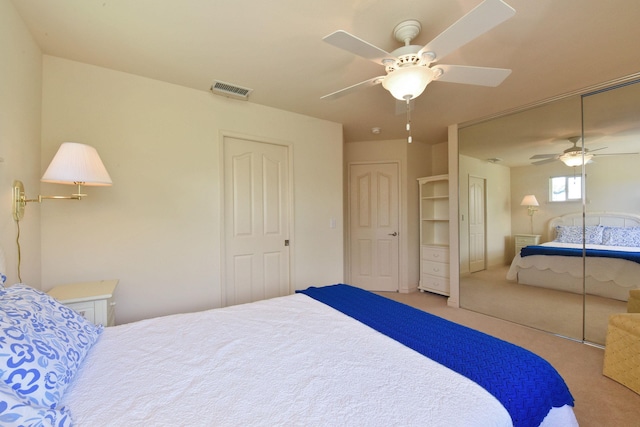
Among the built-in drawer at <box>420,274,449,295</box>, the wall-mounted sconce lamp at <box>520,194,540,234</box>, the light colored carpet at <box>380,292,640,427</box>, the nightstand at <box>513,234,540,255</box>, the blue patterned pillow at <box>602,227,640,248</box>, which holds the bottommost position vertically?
the light colored carpet at <box>380,292,640,427</box>

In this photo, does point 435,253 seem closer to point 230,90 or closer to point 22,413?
point 230,90

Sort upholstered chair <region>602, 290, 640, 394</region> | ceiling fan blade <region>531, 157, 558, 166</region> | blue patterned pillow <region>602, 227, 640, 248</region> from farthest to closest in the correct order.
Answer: ceiling fan blade <region>531, 157, 558, 166</region>
blue patterned pillow <region>602, 227, 640, 248</region>
upholstered chair <region>602, 290, 640, 394</region>

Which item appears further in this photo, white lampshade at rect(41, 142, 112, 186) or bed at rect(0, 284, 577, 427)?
white lampshade at rect(41, 142, 112, 186)

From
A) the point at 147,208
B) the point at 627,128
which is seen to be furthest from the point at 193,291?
the point at 627,128

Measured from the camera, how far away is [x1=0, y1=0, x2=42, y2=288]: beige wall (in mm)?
1489

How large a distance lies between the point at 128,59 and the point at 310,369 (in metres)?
2.46

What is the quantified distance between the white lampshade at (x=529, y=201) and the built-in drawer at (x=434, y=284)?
1453mm

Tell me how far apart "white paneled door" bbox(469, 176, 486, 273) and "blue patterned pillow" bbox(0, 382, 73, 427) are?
3674 millimetres

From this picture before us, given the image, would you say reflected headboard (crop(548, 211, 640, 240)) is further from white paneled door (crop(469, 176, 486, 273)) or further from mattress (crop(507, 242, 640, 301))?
white paneled door (crop(469, 176, 486, 273))

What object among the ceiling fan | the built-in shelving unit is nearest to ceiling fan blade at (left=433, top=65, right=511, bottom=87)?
the ceiling fan

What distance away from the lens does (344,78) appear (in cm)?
233

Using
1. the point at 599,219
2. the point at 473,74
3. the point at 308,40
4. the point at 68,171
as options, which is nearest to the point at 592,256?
the point at 599,219

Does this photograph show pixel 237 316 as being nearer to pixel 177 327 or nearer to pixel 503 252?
pixel 177 327

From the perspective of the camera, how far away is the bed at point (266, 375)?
79 cm
